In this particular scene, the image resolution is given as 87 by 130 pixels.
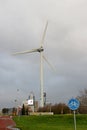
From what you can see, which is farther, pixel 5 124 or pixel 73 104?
pixel 5 124

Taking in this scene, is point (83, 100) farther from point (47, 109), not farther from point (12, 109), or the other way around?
point (12, 109)

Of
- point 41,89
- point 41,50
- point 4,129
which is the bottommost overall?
point 4,129

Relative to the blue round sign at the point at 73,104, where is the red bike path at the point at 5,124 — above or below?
below

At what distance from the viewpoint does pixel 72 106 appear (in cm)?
2319

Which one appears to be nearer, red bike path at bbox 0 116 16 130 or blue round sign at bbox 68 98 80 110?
blue round sign at bbox 68 98 80 110

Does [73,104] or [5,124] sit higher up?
[73,104]

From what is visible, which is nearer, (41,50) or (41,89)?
(41,89)

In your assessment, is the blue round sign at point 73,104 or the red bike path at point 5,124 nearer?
the blue round sign at point 73,104

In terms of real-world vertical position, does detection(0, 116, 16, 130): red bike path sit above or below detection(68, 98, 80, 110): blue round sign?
below

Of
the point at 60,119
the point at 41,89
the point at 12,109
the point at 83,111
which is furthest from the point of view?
the point at 12,109

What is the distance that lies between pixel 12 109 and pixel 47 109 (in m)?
38.6

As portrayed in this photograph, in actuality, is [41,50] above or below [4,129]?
above

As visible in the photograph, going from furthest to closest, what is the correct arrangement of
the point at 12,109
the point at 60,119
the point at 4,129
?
the point at 12,109 → the point at 60,119 → the point at 4,129

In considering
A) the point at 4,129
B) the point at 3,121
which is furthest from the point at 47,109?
the point at 4,129
